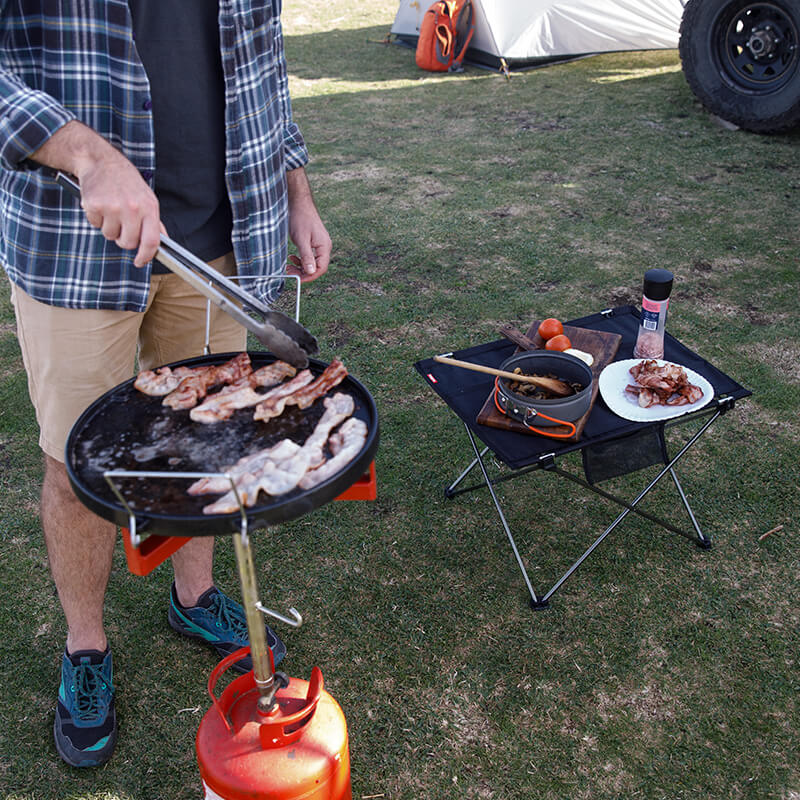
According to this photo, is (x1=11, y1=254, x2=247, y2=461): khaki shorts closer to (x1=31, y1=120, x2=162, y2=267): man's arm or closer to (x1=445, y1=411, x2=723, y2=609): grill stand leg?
(x1=31, y1=120, x2=162, y2=267): man's arm

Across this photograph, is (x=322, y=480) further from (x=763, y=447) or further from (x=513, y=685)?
(x=763, y=447)

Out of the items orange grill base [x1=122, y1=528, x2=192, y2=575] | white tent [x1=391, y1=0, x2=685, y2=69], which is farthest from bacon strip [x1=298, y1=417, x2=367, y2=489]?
white tent [x1=391, y1=0, x2=685, y2=69]

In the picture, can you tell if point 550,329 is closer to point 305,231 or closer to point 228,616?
point 305,231

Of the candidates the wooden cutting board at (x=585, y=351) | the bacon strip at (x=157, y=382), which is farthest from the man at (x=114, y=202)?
the wooden cutting board at (x=585, y=351)

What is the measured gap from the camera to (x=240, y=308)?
1780mm

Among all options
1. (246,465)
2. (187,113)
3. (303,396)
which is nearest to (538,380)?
(303,396)

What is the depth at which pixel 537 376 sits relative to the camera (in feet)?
8.43

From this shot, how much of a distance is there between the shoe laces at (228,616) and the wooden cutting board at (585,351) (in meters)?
1.03

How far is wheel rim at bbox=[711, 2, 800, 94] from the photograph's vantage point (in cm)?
644

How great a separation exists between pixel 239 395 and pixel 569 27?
8.18 metres

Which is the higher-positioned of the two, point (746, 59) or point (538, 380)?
point (746, 59)

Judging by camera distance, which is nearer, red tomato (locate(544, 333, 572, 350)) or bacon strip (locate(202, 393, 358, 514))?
bacon strip (locate(202, 393, 358, 514))

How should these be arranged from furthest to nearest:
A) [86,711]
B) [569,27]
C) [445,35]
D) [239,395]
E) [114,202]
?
[445,35], [569,27], [86,711], [239,395], [114,202]

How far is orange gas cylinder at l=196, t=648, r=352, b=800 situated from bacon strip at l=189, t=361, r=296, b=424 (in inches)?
24.4
